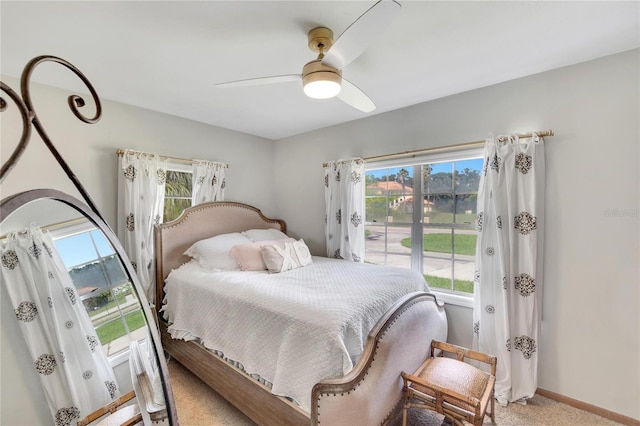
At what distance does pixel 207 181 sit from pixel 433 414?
293cm

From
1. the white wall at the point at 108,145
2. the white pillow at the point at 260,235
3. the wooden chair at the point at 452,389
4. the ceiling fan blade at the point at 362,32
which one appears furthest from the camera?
the white pillow at the point at 260,235

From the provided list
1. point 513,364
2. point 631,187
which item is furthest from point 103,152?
point 631,187

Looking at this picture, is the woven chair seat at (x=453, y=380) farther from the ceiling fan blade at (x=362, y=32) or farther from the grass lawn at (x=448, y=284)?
the ceiling fan blade at (x=362, y=32)

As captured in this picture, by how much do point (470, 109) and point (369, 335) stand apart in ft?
6.78

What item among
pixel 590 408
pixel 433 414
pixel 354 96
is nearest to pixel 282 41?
pixel 354 96

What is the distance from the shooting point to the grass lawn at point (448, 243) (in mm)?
2424

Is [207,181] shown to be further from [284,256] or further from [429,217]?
[429,217]

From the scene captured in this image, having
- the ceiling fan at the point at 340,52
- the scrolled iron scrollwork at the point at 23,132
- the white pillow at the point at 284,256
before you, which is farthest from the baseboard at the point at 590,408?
the scrolled iron scrollwork at the point at 23,132

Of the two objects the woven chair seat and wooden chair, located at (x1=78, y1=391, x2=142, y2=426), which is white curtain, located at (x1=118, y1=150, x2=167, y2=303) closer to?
wooden chair, located at (x1=78, y1=391, x2=142, y2=426)

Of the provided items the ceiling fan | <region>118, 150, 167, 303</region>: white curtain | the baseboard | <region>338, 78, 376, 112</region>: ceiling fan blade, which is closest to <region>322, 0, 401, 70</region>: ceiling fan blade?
the ceiling fan

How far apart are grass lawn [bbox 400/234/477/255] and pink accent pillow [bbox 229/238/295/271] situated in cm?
151

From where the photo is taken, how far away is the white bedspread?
4.64ft

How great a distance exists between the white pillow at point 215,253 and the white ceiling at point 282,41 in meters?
1.36

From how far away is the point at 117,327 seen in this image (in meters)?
0.80
